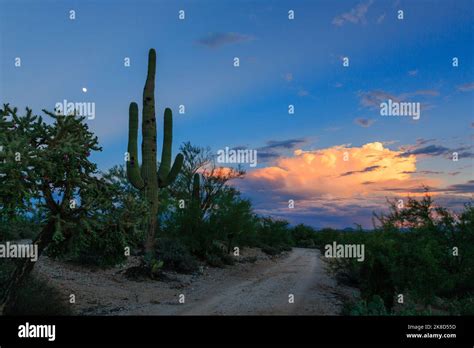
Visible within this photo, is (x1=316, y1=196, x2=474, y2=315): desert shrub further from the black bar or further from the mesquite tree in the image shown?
the mesquite tree

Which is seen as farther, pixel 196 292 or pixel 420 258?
pixel 196 292

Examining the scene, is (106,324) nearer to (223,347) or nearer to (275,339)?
(223,347)

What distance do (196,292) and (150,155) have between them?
286 inches

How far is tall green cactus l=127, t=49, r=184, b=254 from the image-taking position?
18.3 m

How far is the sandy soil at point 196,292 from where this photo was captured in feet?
36.3

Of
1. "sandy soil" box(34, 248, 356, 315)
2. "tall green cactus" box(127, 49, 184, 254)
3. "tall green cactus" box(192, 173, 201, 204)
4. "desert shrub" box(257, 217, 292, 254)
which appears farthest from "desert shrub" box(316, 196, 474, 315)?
"desert shrub" box(257, 217, 292, 254)

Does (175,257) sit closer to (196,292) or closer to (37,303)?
(196,292)

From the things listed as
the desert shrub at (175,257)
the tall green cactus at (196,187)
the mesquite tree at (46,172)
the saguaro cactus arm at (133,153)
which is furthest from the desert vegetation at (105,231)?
the tall green cactus at (196,187)

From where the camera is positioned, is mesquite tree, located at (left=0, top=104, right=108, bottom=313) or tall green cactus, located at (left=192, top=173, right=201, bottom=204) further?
tall green cactus, located at (left=192, top=173, right=201, bottom=204)

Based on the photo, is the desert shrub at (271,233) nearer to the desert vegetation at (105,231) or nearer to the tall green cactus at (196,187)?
the tall green cactus at (196,187)

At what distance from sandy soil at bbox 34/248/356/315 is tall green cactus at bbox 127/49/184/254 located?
3.02m

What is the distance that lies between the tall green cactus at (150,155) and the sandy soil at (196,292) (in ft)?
9.92

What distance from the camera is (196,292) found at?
14406 mm

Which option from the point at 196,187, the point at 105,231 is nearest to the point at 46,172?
the point at 105,231
